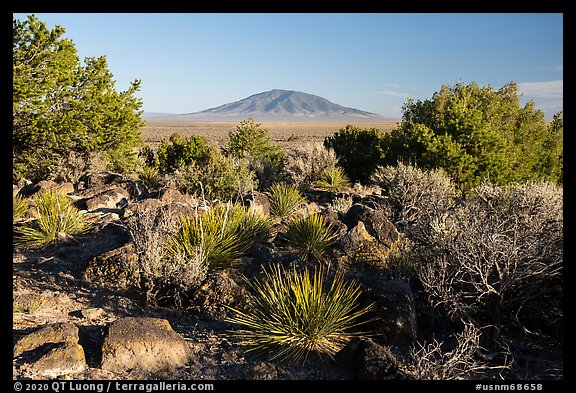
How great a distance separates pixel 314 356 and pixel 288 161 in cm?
1446

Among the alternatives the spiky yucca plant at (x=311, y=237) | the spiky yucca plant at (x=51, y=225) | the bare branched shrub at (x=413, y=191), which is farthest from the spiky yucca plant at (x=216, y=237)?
the bare branched shrub at (x=413, y=191)

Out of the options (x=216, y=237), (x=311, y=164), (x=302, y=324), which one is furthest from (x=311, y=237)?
(x=311, y=164)

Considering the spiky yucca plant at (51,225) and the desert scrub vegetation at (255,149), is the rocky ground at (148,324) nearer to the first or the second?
the spiky yucca plant at (51,225)

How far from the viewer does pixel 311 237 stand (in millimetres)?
7148

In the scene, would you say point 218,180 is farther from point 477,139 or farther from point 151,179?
point 477,139

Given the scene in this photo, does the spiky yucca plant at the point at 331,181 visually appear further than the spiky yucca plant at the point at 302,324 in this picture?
Yes

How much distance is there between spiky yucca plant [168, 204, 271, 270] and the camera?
6.29 metres

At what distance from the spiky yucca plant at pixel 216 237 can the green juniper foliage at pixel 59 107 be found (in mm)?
6351

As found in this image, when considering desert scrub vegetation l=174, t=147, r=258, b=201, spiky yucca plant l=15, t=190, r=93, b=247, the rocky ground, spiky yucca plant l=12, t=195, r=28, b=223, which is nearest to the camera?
the rocky ground

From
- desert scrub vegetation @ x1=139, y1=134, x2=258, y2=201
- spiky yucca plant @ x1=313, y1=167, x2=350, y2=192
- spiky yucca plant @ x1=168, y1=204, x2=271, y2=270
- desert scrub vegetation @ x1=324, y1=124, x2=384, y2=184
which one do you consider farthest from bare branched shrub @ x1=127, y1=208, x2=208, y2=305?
desert scrub vegetation @ x1=324, y1=124, x2=384, y2=184

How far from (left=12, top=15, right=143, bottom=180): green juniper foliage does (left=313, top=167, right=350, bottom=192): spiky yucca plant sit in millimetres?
6642

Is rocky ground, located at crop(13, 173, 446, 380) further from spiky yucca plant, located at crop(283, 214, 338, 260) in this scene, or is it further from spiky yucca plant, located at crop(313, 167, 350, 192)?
spiky yucca plant, located at crop(313, 167, 350, 192)

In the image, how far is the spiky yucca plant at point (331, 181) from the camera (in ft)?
50.4

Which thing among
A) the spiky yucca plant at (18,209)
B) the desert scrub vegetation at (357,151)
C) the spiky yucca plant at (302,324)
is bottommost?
the spiky yucca plant at (302,324)
